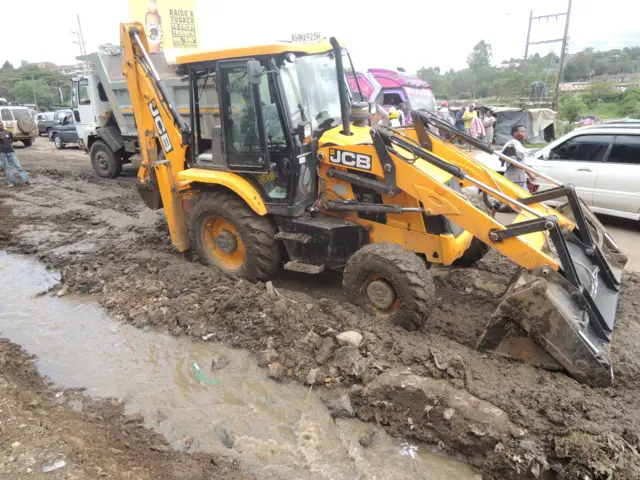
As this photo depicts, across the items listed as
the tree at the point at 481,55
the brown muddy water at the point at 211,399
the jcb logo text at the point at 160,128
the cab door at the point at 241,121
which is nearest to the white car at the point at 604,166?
the cab door at the point at 241,121

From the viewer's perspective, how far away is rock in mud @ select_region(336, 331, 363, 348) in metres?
3.89

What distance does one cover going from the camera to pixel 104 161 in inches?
485

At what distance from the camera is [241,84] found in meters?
4.65

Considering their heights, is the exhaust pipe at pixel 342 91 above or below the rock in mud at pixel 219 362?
above

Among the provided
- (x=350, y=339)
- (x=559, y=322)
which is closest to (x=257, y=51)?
(x=350, y=339)

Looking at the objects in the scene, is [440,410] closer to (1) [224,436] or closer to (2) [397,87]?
(1) [224,436]

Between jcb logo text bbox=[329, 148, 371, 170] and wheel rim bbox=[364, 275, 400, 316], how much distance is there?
3.59ft

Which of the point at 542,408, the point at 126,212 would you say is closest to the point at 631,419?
the point at 542,408

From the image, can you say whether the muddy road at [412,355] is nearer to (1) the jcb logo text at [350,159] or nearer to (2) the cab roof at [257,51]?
(1) the jcb logo text at [350,159]

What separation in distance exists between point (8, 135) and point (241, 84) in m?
9.43

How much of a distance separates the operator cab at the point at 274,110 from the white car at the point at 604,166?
169 inches

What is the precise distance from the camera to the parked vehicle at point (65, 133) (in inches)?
742

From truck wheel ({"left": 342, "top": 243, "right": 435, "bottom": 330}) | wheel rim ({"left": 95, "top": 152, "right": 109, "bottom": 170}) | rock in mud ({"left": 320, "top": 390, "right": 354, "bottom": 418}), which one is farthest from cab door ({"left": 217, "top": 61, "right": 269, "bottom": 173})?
wheel rim ({"left": 95, "top": 152, "right": 109, "bottom": 170})

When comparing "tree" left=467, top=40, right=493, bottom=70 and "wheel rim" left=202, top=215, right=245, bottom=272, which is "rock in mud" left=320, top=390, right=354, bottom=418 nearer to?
"wheel rim" left=202, top=215, right=245, bottom=272
